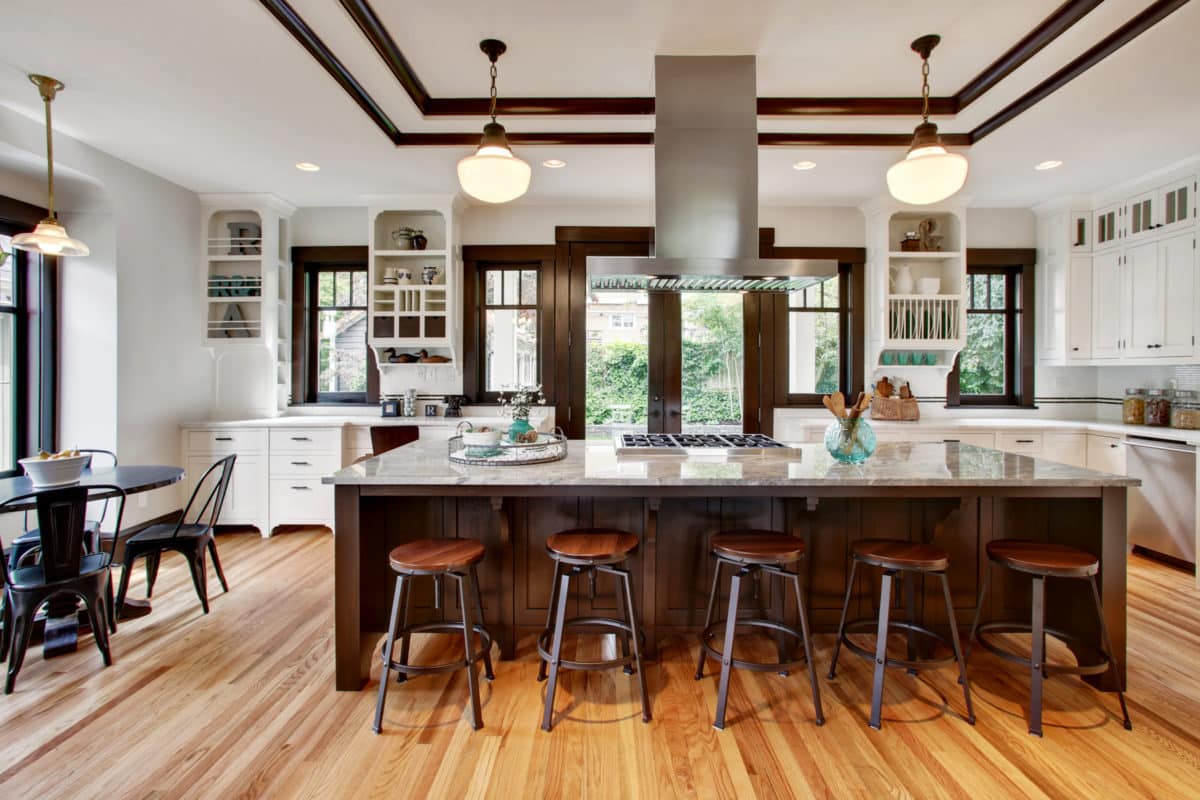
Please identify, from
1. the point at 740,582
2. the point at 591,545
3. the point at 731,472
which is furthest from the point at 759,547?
the point at 591,545

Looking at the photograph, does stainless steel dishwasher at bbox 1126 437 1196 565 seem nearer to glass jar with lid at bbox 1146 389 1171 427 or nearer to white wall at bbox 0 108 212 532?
glass jar with lid at bbox 1146 389 1171 427

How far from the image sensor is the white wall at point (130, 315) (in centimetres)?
388

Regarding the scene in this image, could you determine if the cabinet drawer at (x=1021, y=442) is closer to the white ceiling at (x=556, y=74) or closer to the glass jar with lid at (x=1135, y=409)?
the glass jar with lid at (x=1135, y=409)

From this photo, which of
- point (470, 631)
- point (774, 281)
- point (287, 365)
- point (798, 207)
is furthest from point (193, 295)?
point (798, 207)

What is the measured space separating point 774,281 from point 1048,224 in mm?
3662

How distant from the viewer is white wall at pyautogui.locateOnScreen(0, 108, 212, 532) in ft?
12.7

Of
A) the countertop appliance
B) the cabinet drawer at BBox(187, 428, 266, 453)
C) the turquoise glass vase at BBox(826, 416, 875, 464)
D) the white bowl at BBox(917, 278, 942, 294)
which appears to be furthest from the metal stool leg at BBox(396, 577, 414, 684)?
the white bowl at BBox(917, 278, 942, 294)

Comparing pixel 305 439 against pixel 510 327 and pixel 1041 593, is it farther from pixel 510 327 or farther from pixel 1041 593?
pixel 1041 593

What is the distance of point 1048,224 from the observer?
195 inches

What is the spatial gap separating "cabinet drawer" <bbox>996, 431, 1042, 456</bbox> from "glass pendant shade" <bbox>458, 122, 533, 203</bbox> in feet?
13.7

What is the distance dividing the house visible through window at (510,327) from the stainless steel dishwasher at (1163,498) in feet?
14.6

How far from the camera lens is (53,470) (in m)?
2.62

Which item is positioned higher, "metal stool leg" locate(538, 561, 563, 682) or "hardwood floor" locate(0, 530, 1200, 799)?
"metal stool leg" locate(538, 561, 563, 682)

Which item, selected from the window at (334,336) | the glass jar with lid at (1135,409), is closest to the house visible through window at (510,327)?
the window at (334,336)
